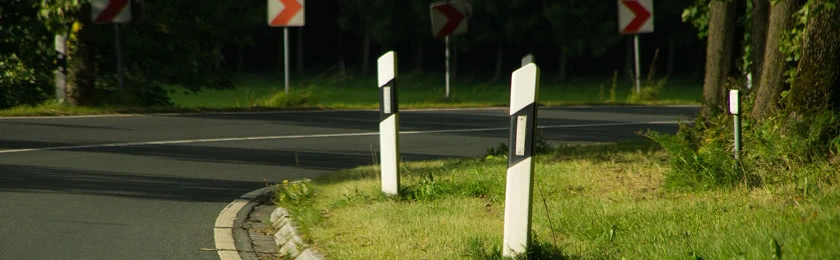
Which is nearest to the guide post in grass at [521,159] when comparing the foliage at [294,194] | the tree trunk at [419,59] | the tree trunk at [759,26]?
the foliage at [294,194]

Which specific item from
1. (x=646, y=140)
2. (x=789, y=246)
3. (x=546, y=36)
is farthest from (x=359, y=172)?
(x=546, y=36)

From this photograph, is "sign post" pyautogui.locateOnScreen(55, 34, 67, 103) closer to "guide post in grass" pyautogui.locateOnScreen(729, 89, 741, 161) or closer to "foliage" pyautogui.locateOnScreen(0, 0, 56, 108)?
"foliage" pyautogui.locateOnScreen(0, 0, 56, 108)

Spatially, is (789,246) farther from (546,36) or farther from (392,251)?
(546,36)

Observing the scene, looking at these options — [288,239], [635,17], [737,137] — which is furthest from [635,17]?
[288,239]

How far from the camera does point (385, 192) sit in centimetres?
976

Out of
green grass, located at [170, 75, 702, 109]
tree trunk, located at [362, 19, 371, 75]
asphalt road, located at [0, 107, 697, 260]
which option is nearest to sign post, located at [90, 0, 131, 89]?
asphalt road, located at [0, 107, 697, 260]

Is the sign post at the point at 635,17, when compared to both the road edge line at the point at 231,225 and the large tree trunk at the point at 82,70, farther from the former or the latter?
the road edge line at the point at 231,225

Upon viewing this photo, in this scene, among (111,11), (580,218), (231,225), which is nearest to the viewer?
(580,218)

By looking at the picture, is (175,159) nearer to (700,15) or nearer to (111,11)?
(700,15)

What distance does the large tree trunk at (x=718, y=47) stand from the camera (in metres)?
14.8

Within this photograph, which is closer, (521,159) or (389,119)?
(521,159)

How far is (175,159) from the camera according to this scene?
45.7 feet

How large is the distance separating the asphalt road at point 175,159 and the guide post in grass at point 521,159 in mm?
2235

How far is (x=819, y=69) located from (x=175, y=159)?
270 inches
